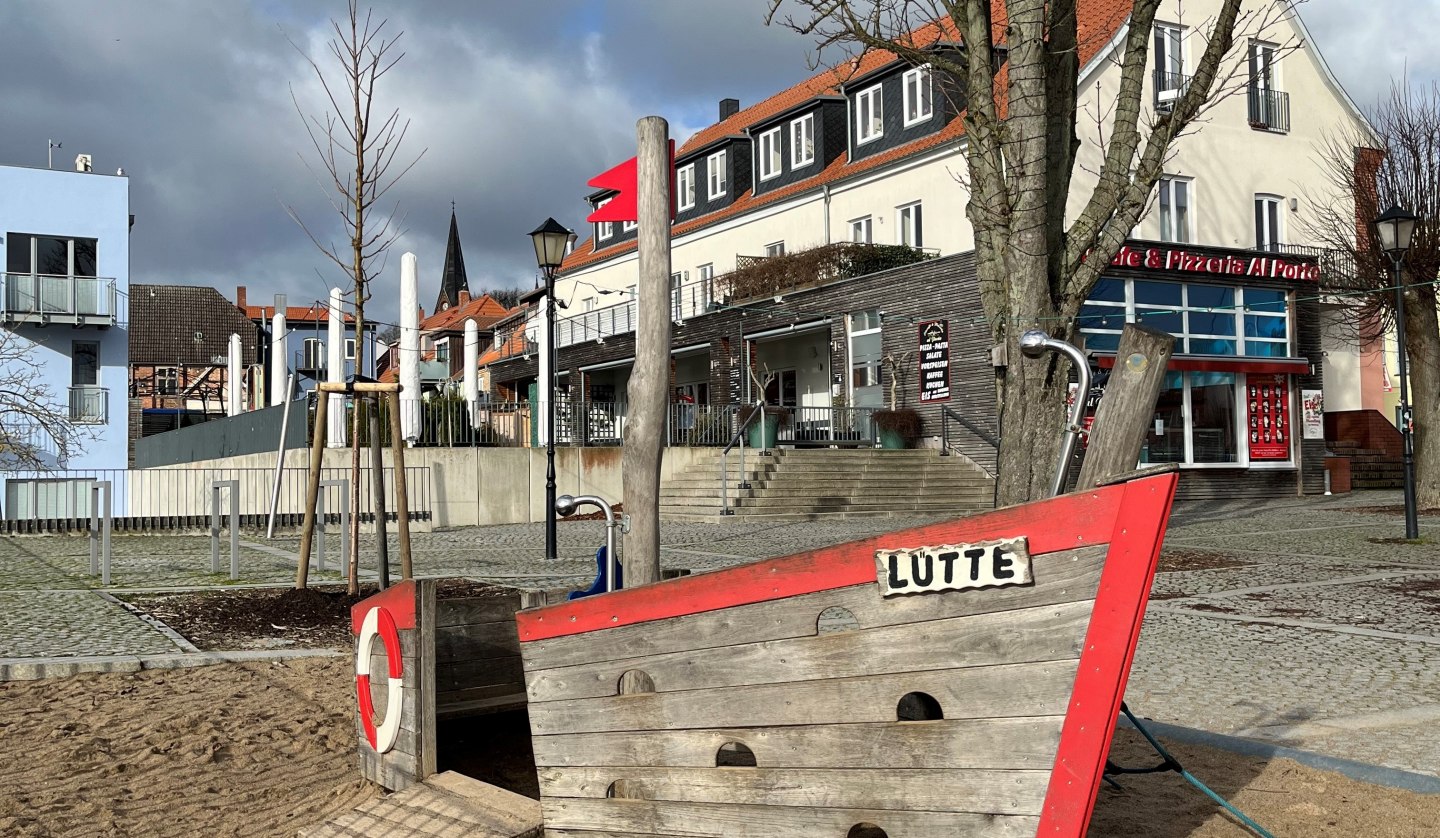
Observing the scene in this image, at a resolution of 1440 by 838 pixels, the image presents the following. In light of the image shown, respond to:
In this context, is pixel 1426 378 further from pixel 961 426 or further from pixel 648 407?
pixel 648 407

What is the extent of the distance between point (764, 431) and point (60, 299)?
70.3 ft

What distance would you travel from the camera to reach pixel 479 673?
5773 millimetres

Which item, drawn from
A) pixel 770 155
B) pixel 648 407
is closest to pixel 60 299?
pixel 770 155

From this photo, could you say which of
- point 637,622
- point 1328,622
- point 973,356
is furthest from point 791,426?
point 637,622

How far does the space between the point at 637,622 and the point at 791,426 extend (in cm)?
2522

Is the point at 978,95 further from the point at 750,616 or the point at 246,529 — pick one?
the point at 246,529

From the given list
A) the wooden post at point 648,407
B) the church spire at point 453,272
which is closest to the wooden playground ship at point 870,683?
the wooden post at point 648,407

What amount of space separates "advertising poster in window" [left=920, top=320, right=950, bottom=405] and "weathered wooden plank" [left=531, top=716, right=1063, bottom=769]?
23273 millimetres

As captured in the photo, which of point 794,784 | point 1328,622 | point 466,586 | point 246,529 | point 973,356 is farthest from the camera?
point 973,356

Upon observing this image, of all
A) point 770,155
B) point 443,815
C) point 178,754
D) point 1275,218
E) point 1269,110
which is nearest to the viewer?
point 443,815

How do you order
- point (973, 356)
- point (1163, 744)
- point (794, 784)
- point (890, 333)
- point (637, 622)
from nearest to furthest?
point (794, 784) → point (637, 622) → point (1163, 744) → point (973, 356) → point (890, 333)

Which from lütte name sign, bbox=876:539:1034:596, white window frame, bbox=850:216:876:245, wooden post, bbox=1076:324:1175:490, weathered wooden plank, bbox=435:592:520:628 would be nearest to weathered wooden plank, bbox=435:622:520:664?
weathered wooden plank, bbox=435:592:520:628

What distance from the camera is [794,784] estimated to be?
11.9 ft

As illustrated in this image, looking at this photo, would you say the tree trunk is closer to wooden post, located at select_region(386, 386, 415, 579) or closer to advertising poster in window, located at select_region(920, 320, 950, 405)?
advertising poster in window, located at select_region(920, 320, 950, 405)
